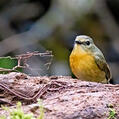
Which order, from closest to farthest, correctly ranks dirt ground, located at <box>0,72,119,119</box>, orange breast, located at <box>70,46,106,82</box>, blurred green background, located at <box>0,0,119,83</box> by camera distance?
1. dirt ground, located at <box>0,72,119,119</box>
2. orange breast, located at <box>70,46,106,82</box>
3. blurred green background, located at <box>0,0,119,83</box>

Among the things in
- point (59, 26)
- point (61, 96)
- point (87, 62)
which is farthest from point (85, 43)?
point (59, 26)

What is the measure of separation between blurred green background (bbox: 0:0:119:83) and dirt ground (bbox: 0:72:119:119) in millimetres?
4046

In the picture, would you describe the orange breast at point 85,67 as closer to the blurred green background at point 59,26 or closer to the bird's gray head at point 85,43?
the bird's gray head at point 85,43

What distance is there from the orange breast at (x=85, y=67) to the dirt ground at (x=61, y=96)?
143 centimetres

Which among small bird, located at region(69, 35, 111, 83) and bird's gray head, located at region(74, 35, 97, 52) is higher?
bird's gray head, located at region(74, 35, 97, 52)

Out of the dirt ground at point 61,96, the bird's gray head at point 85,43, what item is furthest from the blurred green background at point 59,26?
the dirt ground at point 61,96

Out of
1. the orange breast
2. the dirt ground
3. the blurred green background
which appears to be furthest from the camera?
the blurred green background

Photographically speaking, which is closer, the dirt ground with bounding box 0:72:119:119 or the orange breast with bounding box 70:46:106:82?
the dirt ground with bounding box 0:72:119:119

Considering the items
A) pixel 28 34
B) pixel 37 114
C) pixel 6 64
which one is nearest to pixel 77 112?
pixel 37 114

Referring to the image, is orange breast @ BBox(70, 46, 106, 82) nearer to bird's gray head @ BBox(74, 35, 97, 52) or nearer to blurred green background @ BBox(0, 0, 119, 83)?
bird's gray head @ BBox(74, 35, 97, 52)

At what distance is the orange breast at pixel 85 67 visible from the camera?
20.9 feet

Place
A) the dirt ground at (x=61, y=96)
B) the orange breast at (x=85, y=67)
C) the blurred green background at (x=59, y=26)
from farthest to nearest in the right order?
the blurred green background at (x=59, y=26) < the orange breast at (x=85, y=67) < the dirt ground at (x=61, y=96)

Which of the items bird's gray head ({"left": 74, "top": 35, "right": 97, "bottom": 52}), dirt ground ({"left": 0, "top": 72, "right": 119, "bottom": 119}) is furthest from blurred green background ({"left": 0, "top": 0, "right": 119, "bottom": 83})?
dirt ground ({"left": 0, "top": 72, "right": 119, "bottom": 119})

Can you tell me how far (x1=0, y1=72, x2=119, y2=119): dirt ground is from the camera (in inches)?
158
